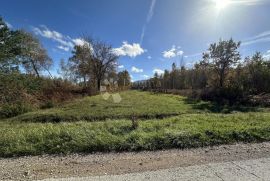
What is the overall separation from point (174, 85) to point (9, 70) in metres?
43.6

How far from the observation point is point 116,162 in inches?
173

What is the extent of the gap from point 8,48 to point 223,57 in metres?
24.7

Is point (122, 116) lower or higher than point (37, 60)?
lower

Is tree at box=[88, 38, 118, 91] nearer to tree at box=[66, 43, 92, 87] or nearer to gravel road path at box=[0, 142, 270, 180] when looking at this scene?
tree at box=[66, 43, 92, 87]

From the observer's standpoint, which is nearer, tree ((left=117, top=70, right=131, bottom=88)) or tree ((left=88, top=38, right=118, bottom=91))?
tree ((left=88, top=38, right=118, bottom=91))

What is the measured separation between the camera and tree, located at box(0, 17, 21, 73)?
1093 cm

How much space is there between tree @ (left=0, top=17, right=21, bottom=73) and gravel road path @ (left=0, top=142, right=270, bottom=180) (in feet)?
26.8

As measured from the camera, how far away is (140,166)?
4.17 m

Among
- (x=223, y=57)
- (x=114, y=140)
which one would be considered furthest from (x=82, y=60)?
(x=114, y=140)

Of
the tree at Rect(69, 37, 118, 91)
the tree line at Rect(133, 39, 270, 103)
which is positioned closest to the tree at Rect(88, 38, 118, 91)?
the tree at Rect(69, 37, 118, 91)

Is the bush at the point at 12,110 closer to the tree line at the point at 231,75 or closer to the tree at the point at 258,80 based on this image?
the tree line at the point at 231,75

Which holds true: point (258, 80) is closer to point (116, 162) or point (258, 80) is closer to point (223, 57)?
point (223, 57)

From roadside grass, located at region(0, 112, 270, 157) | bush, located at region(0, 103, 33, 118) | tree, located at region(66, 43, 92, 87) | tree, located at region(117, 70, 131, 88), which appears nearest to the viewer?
roadside grass, located at region(0, 112, 270, 157)

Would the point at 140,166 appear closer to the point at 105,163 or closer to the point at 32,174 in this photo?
the point at 105,163
